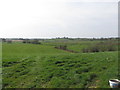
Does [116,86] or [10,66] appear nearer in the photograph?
[116,86]

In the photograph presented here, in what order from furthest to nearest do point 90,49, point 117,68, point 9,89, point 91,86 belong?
point 90,49 < point 117,68 < point 9,89 < point 91,86

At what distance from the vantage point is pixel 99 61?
Answer: 41.2 feet

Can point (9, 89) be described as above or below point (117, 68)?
below

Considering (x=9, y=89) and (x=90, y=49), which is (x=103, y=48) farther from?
(x=9, y=89)

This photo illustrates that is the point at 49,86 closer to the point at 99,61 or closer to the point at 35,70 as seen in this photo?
the point at 35,70

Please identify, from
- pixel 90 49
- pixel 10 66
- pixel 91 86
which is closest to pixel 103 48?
pixel 90 49

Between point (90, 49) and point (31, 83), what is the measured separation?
26.2 meters

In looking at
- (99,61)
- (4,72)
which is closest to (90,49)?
(99,61)

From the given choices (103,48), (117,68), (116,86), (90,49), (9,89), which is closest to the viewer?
(116,86)

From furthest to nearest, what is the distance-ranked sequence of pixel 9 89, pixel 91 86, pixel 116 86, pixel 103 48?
pixel 103 48, pixel 9 89, pixel 91 86, pixel 116 86

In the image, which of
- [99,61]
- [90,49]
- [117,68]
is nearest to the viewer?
[117,68]

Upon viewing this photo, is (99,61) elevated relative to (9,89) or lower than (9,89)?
elevated

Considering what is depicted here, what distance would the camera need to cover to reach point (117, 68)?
1059cm

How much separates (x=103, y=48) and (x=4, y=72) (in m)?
22.8
